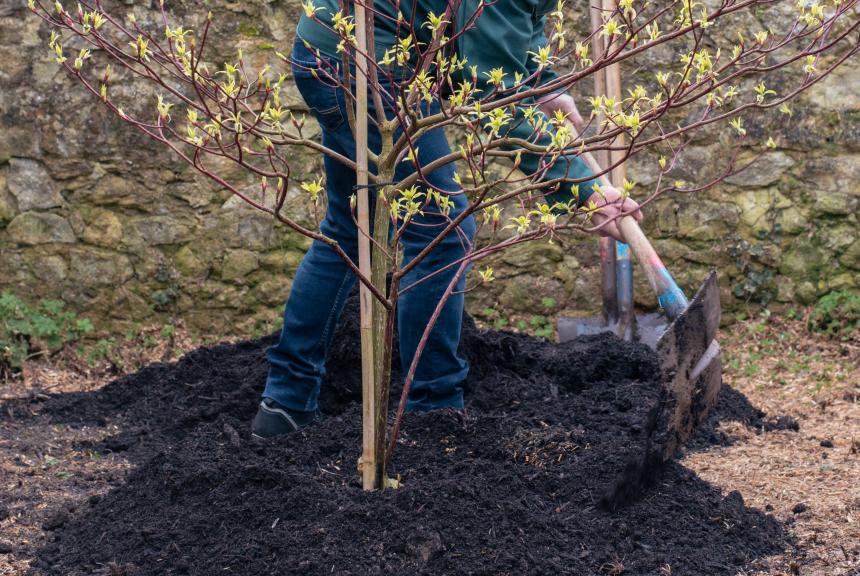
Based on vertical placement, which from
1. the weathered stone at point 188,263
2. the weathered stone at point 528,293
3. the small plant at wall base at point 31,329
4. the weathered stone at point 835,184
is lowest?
the small plant at wall base at point 31,329

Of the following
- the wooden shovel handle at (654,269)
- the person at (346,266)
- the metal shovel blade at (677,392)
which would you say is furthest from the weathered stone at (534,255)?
the metal shovel blade at (677,392)

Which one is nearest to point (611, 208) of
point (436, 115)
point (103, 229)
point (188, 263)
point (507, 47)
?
point (507, 47)

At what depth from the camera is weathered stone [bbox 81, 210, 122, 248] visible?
4.69 m

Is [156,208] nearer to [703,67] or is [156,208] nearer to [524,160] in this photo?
[524,160]

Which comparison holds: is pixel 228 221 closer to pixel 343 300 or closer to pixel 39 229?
pixel 39 229

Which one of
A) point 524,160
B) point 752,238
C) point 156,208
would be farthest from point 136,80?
point 752,238

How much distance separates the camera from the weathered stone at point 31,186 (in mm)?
4629

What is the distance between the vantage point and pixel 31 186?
4.64 meters

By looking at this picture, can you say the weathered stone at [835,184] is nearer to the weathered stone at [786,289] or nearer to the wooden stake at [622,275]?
the weathered stone at [786,289]

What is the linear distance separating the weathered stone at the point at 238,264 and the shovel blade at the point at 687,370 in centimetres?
250

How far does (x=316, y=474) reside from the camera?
2.69 m

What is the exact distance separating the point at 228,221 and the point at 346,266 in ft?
6.12

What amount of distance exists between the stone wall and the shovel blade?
1.97 metres

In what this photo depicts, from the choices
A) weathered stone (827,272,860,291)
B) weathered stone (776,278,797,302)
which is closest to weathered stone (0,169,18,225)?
weathered stone (776,278,797,302)
